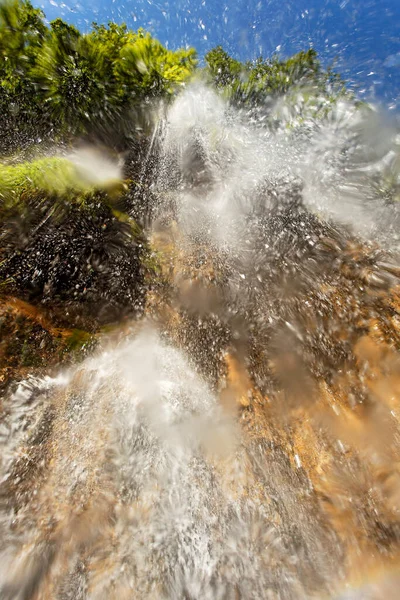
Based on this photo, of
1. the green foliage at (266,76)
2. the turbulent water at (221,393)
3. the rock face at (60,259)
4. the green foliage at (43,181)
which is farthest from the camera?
the green foliage at (266,76)

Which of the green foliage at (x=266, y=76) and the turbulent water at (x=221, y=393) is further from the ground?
the green foliage at (x=266, y=76)

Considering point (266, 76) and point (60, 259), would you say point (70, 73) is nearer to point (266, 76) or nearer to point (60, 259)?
point (60, 259)

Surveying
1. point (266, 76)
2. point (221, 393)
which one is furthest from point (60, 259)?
point (266, 76)

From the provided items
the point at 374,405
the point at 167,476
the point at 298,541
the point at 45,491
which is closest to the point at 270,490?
the point at 298,541

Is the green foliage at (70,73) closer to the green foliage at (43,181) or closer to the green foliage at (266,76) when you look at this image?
the green foliage at (266,76)

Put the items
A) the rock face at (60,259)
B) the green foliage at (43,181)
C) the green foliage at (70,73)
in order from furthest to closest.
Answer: the green foliage at (70,73)
the green foliage at (43,181)
the rock face at (60,259)

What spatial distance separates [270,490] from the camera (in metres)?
2.85

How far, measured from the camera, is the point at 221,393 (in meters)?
3.63

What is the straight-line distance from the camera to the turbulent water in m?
2.44

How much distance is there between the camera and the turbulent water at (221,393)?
96.0 inches

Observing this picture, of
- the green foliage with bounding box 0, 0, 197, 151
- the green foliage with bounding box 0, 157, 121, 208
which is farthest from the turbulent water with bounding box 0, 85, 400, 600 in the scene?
the green foliage with bounding box 0, 157, 121, 208

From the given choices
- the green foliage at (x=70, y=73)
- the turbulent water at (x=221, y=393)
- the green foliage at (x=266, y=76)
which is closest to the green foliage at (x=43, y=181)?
the green foliage at (x=70, y=73)

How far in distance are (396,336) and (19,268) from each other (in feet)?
17.2

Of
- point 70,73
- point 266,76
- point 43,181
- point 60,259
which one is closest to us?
point 60,259
